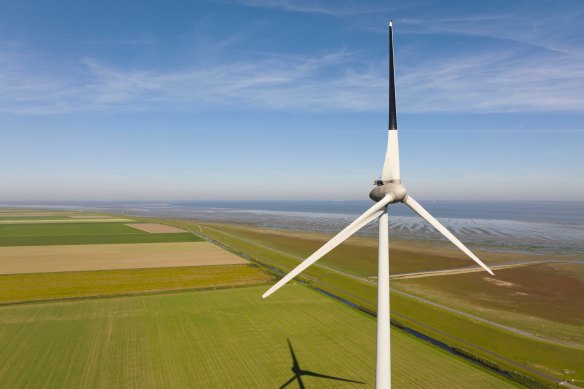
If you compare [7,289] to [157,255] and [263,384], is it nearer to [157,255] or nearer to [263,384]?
[157,255]

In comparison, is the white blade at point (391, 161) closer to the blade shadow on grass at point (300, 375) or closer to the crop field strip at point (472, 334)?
the blade shadow on grass at point (300, 375)

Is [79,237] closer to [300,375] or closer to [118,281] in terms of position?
[118,281]

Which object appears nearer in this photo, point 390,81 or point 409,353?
point 390,81

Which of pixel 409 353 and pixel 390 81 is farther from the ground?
pixel 390 81

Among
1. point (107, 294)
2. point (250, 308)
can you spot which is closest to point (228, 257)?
point (107, 294)

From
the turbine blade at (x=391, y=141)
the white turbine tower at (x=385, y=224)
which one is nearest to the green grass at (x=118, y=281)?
the white turbine tower at (x=385, y=224)

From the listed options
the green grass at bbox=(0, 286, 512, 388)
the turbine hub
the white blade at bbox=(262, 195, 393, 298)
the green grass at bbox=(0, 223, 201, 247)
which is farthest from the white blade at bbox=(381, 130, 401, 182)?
the green grass at bbox=(0, 223, 201, 247)
